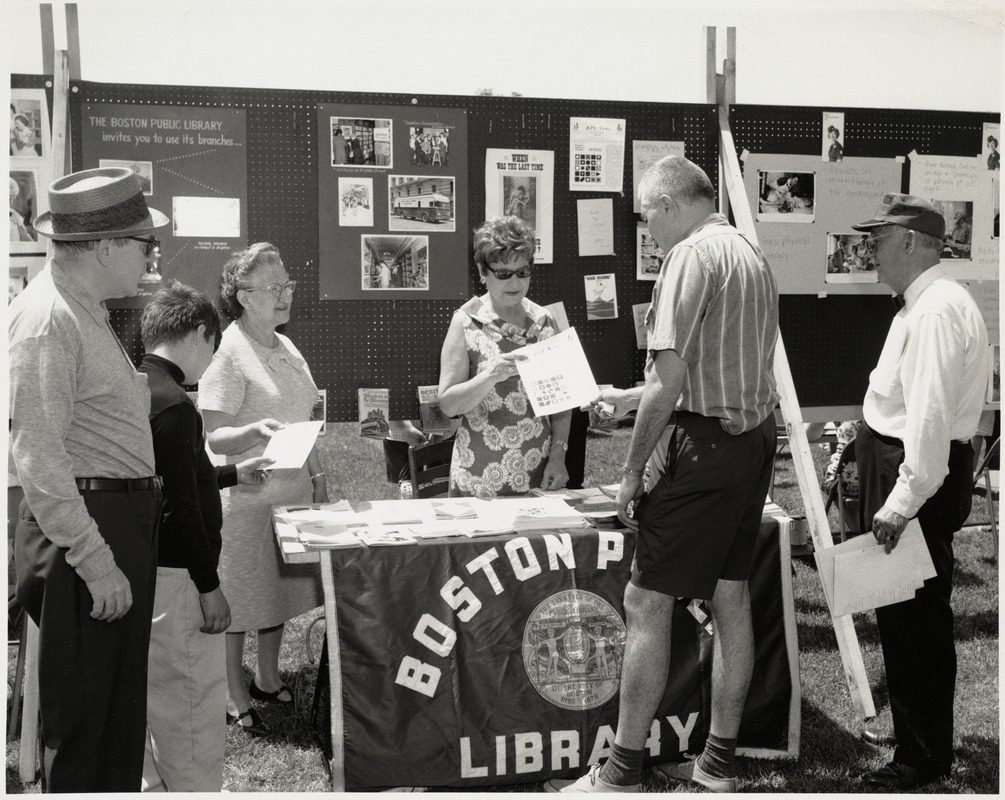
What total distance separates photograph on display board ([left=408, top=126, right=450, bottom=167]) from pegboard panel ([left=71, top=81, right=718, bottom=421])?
0.36ft

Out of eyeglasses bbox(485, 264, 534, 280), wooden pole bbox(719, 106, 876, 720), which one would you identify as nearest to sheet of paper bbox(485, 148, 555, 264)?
eyeglasses bbox(485, 264, 534, 280)

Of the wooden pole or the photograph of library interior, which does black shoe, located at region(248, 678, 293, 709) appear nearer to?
the photograph of library interior

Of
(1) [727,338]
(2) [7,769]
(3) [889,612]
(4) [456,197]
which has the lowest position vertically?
(2) [7,769]

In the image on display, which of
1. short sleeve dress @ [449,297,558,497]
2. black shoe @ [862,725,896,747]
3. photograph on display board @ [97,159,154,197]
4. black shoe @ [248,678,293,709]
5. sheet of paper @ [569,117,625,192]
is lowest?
black shoe @ [862,725,896,747]

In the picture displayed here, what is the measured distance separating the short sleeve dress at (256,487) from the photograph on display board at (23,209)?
968 millimetres

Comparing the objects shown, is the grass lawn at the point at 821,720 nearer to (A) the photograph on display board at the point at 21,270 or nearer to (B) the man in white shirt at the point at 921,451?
(B) the man in white shirt at the point at 921,451

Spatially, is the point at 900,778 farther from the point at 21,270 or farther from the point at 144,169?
the point at 21,270

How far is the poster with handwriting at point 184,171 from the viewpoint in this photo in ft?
13.1

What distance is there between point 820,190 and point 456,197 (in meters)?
1.75

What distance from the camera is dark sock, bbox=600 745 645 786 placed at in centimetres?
311

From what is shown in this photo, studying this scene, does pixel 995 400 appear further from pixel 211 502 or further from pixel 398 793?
pixel 211 502

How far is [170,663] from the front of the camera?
2.78 meters

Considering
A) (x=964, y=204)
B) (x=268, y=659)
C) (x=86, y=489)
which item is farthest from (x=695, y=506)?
(x=964, y=204)

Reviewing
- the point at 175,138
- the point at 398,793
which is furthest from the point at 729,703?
the point at 175,138
